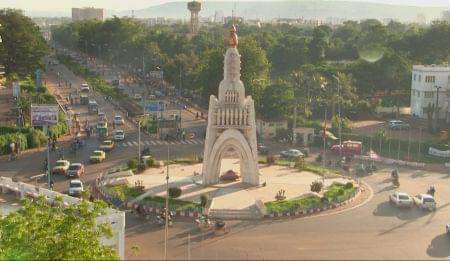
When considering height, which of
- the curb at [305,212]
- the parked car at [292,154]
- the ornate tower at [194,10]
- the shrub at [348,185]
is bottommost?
the curb at [305,212]

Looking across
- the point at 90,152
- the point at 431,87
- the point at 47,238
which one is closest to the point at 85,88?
the point at 90,152

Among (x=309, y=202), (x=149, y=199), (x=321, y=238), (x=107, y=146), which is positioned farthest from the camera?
(x=107, y=146)

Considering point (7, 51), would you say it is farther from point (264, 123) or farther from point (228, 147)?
point (228, 147)

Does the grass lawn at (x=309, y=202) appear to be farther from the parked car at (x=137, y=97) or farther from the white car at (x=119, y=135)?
the parked car at (x=137, y=97)

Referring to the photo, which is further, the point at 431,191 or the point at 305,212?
the point at 431,191

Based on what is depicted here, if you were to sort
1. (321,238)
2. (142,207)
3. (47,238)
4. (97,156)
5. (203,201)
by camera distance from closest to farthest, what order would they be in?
(47,238) < (321,238) < (142,207) < (203,201) < (97,156)

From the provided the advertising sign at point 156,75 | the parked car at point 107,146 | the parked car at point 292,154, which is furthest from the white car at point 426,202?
the advertising sign at point 156,75

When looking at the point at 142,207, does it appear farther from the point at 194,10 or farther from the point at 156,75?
the point at 194,10
